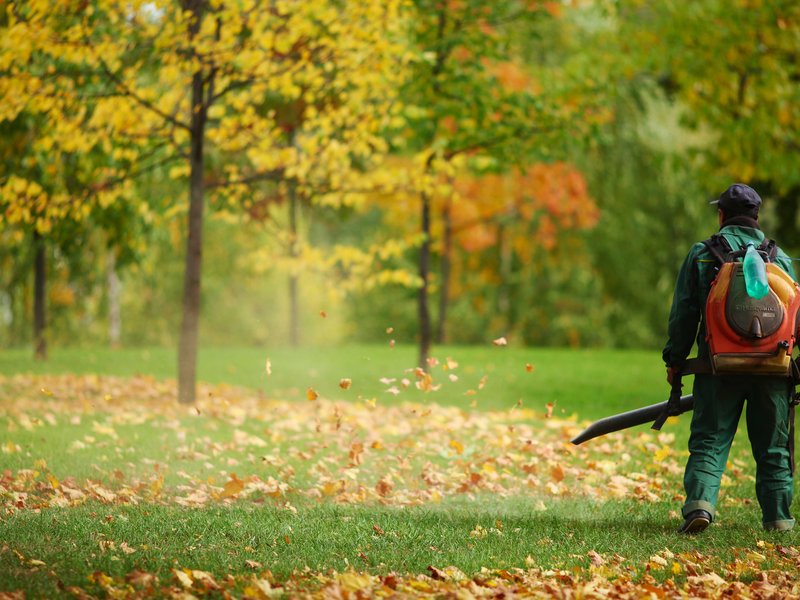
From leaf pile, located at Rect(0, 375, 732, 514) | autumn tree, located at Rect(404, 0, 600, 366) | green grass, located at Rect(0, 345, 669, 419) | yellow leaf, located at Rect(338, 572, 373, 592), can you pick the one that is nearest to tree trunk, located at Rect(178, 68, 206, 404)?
leaf pile, located at Rect(0, 375, 732, 514)

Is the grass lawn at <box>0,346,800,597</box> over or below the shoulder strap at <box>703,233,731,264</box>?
below

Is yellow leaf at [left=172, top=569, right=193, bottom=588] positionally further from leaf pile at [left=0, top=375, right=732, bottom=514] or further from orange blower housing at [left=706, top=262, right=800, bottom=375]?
orange blower housing at [left=706, top=262, right=800, bottom=375]

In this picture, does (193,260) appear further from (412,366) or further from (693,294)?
(693,294)

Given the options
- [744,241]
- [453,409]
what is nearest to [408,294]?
[453,409]

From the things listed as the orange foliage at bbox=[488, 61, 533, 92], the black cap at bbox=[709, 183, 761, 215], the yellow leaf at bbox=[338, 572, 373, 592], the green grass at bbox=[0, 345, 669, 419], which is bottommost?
the yellow leaf at bbox=[338, 572, 373, 592]

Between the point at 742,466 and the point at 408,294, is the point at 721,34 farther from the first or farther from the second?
the point at 408,294

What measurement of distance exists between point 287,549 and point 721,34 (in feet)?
37.1

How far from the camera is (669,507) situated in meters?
6.77

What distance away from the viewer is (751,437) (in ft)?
19.5

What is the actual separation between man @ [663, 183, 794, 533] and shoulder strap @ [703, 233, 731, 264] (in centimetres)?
3

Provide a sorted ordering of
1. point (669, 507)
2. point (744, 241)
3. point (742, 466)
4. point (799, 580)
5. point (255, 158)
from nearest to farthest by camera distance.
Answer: point (799, 580) → point (744, 241) → point (669, 507) → point (742, 466) → point (255, 158)

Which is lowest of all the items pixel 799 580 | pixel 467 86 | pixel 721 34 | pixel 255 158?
pixel 799 580

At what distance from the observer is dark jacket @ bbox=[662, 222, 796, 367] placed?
19.2 ft

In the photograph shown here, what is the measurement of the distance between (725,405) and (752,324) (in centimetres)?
61
